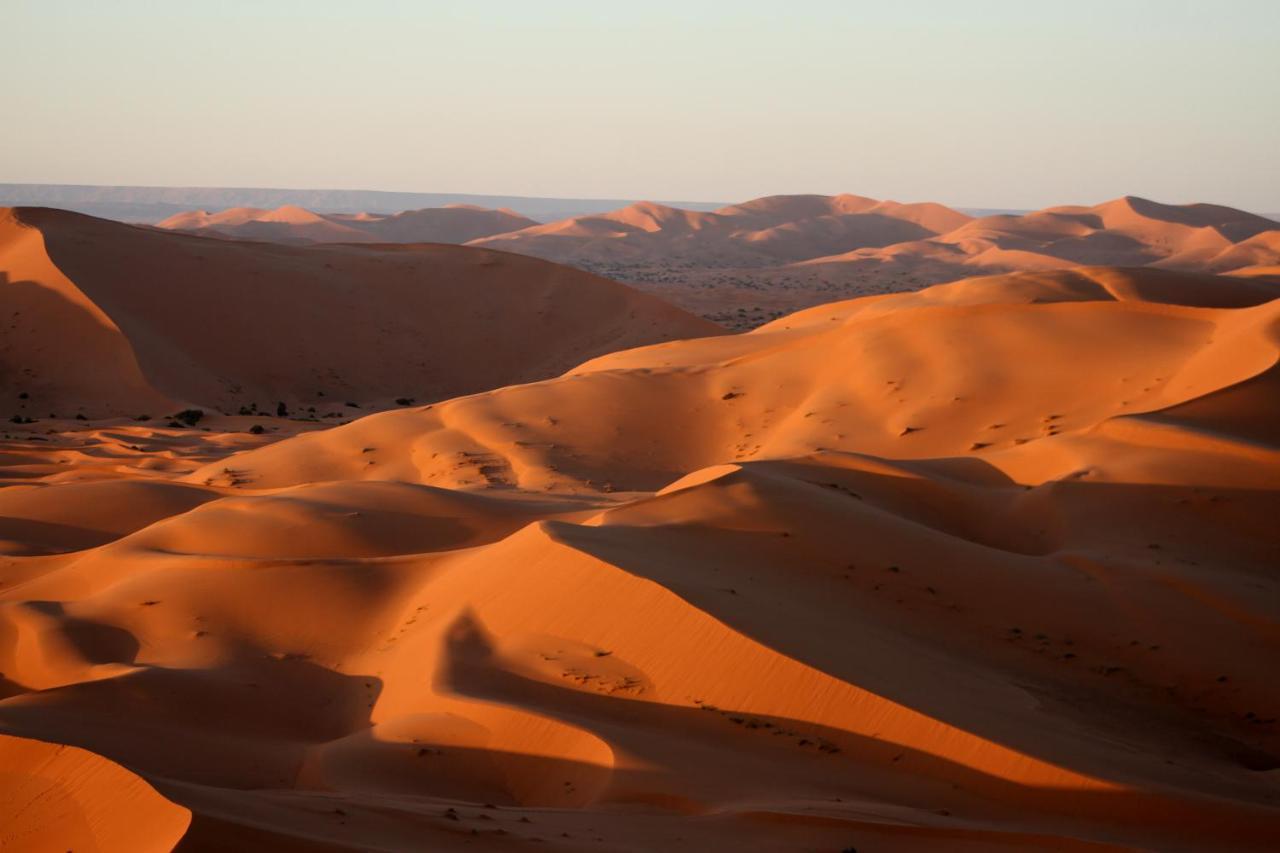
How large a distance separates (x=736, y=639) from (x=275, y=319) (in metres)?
23.6

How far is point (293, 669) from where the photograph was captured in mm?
7492

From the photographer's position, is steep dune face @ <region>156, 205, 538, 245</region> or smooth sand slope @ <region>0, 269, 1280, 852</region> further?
steep dune face @ <region>156, 205, 538, 245</region>

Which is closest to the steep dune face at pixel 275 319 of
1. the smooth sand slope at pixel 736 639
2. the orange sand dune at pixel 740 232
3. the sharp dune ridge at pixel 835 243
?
the sharp dune ridge at pixel 835 243

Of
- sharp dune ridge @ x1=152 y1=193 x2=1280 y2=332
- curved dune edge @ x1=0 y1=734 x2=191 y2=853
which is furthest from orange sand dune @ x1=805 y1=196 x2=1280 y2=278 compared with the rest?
curved dune edge @ x1=0 y1=734 x2=191 y2=853

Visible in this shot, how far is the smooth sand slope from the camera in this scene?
5.20 meters

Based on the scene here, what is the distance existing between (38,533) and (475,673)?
629 centimetres

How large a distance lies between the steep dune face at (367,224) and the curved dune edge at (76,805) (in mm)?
78411

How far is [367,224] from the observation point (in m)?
98.6

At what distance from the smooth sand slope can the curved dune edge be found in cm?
17

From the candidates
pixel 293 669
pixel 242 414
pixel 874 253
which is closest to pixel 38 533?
pixel 293 669

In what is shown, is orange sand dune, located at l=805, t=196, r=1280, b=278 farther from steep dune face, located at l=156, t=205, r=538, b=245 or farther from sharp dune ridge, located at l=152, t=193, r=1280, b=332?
steep dune face, located at l=156, t=205, r=538, b=245

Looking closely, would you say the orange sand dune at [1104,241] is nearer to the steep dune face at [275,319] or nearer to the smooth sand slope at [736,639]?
the steep dune face at [275,319]

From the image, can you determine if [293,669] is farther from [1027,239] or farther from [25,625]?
[1027,239]

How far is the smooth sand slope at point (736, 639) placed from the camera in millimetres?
5203
